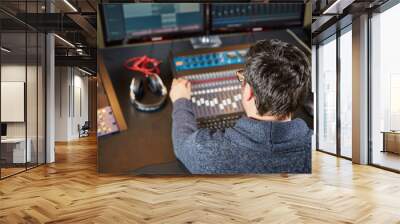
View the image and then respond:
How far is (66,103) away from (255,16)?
11.1m

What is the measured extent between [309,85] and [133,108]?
6.97 ft

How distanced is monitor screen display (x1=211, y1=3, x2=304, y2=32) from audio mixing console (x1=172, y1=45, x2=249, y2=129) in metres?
0.28

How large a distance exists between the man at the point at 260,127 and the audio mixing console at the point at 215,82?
9 cm

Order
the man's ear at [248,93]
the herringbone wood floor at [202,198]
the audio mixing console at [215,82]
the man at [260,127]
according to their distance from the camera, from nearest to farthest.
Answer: the herringbone wood floor at [202,198], the man at [260,127], the man's ear at [248,93], the audio mixing console at [215,82]

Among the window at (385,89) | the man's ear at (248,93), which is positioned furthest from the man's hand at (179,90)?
the window at (385,89)

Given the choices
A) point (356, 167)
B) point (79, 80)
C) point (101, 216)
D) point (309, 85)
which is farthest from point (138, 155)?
point (79, 80)

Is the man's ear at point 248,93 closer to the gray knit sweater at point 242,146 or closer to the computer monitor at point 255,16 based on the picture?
the gray knit sweater at point 242,146

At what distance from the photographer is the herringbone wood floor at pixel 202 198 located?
3609 millimetres

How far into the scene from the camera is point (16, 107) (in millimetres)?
6340

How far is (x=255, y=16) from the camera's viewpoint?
4.61m

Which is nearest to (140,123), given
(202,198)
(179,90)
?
(179,90)

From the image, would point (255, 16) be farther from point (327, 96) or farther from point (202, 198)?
point (327, 96)

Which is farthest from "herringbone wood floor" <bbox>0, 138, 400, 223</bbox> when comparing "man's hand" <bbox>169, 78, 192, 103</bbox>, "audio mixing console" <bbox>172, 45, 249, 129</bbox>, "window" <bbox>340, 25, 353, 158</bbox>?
"window" <bbox>340, 25, 353, 158</bbox>

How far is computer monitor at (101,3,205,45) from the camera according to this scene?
179 inches
